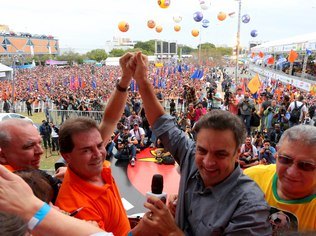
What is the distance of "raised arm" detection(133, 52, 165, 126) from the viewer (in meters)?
1.66

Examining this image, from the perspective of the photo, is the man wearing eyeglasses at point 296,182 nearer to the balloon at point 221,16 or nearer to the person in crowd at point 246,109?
the person in crowd at point 246,109

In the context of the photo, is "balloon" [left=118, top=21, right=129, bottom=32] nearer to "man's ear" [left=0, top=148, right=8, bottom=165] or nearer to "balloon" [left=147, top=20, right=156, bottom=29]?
"balloon" [left=147, top=20, right=156, bottom=29]

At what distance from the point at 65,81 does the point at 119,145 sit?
781 inches

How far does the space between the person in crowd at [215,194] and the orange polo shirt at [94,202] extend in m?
0.33

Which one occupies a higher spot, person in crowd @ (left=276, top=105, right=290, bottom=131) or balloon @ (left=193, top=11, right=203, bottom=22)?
balloon @ (left=193, top=11, right=203, bottom=22)

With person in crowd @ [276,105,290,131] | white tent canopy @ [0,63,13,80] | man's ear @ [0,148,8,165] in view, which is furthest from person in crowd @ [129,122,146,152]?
white tent canopy @ [0,63,13,80]

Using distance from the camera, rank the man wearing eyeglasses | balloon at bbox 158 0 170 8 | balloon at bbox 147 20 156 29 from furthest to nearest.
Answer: balloon at bbox 147 20 156 29, balloon at bbox 158 0 170 8, the man wearing eyeglasses

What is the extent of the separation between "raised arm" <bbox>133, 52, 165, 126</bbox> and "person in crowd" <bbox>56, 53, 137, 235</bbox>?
327mm

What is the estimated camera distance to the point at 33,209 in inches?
34.5

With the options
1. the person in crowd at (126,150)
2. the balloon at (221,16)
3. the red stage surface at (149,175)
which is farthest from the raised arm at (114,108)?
the balloon at (221,16)

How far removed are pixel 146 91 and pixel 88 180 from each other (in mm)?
615

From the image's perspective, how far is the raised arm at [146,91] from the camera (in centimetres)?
166

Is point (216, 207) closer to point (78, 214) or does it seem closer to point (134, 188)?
point (78, 214)

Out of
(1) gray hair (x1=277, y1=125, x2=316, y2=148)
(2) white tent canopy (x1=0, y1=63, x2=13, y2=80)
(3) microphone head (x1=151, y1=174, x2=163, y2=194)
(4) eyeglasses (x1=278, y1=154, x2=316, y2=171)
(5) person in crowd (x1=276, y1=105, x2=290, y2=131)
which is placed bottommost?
(5) person in crowd (x1=276, y1=105, x2=290, y2=131)
